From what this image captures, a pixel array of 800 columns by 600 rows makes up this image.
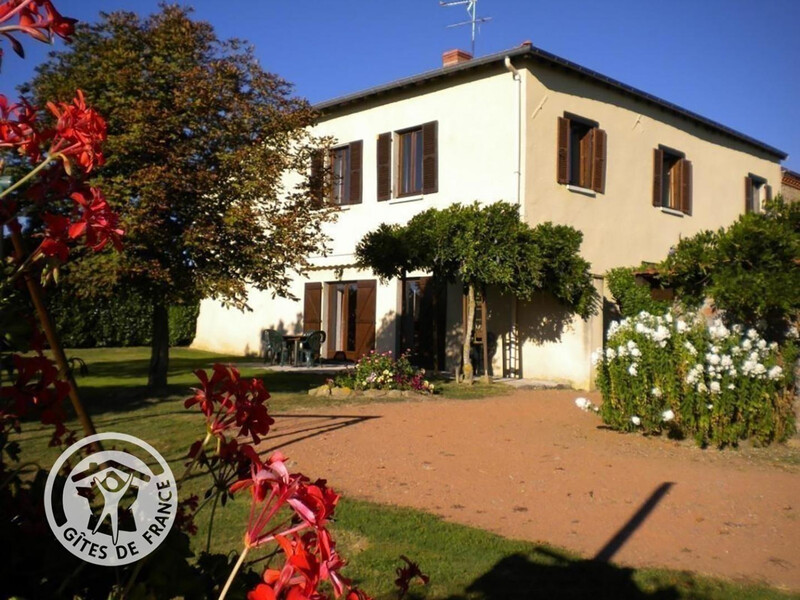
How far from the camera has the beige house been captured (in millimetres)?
15047

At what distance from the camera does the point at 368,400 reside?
38.1 feet

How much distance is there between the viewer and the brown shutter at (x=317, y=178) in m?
11.6

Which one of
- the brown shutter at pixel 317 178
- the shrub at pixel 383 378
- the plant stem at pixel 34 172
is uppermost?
the brown shutter at pixel 317 178

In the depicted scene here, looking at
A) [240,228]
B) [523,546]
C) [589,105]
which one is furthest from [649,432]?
[589,105]

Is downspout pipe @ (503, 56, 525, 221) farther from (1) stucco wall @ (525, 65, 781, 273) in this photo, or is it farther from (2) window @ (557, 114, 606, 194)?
(2) window @ (557, 114, 606, 194)

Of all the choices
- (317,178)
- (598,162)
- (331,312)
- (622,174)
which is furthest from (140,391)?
(622,174)

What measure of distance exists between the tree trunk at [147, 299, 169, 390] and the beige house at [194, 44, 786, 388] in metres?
4.38

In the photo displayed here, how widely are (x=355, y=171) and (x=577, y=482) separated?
1285cm

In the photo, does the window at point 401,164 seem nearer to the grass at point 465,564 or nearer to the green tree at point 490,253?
the green tree at point 490,253

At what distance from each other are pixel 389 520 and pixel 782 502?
3.22 meters

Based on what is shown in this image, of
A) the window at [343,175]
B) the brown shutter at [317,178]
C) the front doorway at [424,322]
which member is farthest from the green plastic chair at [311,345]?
the brown shutter at [317,178]

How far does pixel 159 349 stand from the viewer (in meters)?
12.3

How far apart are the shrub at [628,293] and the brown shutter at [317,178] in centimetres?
663

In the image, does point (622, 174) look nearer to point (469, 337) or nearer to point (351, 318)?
point (469, 337)
